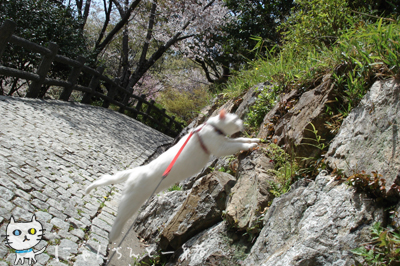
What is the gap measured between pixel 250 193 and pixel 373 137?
1217 mm

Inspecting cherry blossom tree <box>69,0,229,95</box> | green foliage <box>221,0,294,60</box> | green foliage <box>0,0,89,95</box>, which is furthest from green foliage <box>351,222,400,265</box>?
cherry blossom tree <box>69,0,229,95</box>

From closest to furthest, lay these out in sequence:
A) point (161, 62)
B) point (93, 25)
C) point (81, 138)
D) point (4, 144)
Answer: point (4, 144), point (81, 138), point (161, 62), point (93, 25)

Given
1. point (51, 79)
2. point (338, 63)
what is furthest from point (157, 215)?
point (51, 79)

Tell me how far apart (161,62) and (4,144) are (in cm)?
1666

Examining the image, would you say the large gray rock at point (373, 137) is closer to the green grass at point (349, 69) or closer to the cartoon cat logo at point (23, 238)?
the green grass at point (349, 69)

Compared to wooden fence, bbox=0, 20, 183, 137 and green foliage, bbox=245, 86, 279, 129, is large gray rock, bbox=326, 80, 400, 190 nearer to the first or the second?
green foliage, bbox=245, 86, 279, 129

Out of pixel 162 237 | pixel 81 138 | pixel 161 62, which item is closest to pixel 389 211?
pixel 162 237

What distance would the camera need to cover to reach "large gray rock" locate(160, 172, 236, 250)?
3.01 metres

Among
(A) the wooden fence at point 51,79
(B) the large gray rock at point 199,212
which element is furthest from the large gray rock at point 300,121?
(A) the wooden fence at point 51,79

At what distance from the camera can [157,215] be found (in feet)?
12.8

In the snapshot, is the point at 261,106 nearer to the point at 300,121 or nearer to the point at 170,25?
the point at 300,121

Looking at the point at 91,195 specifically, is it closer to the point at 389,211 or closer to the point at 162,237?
the point at 162,237

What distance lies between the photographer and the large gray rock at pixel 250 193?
2.61 meters

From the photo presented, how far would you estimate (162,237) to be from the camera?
3.20m
